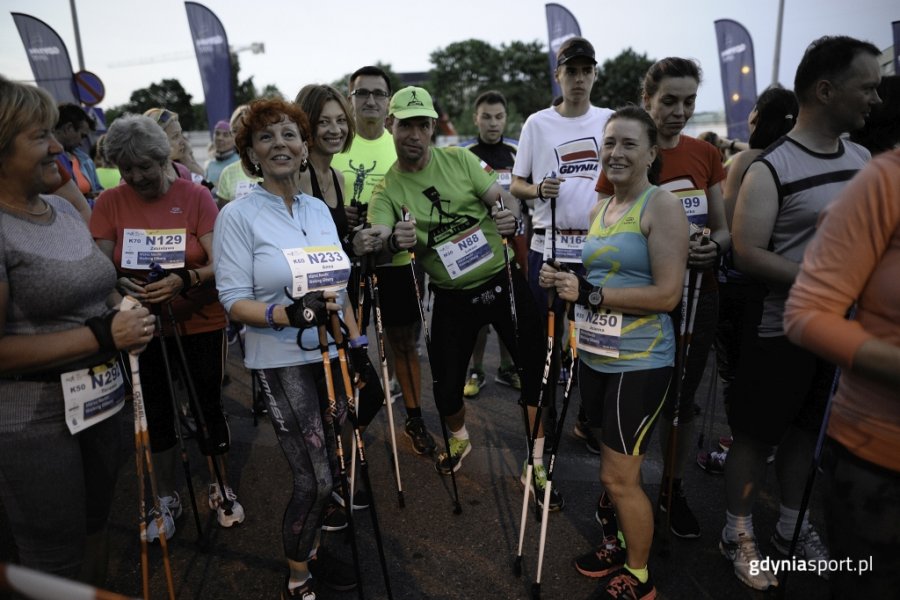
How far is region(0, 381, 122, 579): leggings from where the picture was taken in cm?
181

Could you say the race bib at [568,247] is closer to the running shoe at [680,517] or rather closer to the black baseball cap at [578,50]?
the black baseball cap at [578,50]

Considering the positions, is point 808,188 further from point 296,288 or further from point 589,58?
point 296,288

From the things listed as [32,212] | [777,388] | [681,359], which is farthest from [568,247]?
[32,212]

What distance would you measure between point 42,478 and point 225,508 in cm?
158

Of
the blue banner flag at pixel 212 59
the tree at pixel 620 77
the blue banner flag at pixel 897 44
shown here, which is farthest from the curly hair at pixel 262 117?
the tree at pixel 620 77

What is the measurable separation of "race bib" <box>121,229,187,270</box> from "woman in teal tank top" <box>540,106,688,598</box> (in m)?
2.05

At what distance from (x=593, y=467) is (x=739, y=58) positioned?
1485 cm

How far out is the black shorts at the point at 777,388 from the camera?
2.47 m

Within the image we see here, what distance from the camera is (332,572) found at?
273 cm

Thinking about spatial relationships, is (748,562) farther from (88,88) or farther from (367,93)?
(88,88)

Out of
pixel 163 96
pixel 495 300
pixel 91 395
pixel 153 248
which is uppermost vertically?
pixel 163 96

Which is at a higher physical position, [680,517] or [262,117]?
[262,117]

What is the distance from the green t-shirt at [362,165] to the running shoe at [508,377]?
234 centimetres

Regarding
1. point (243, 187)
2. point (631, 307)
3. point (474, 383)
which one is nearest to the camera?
point (631, 307)
